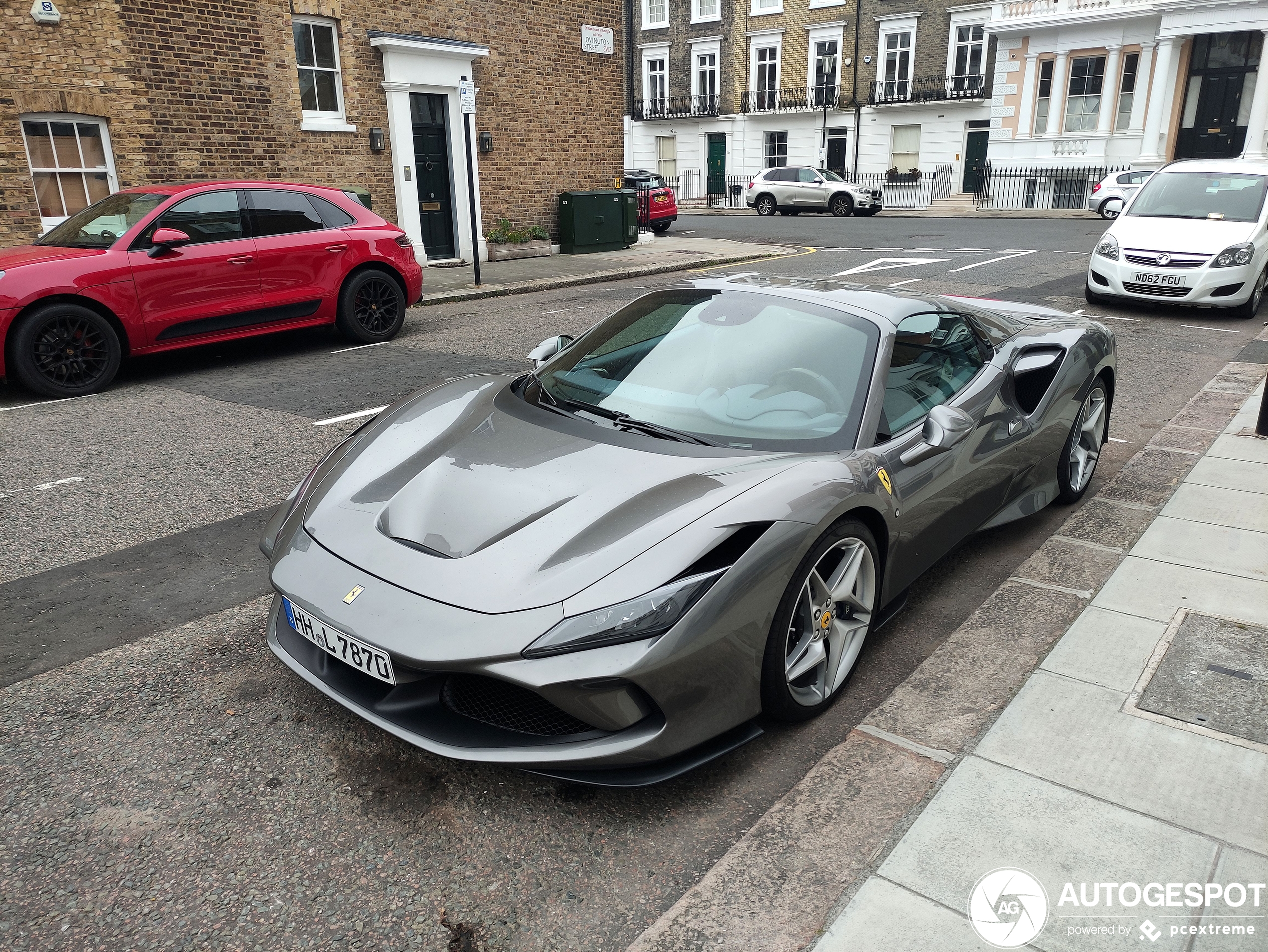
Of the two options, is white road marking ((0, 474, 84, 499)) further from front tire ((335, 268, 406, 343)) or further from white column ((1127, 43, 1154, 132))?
white column ((1127, 43, 1154, 132))

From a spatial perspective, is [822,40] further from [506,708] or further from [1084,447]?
[506,708]

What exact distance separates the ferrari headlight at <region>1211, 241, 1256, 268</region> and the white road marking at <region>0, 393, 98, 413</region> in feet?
36.4

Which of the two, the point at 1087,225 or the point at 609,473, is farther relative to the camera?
the point at 1087,225

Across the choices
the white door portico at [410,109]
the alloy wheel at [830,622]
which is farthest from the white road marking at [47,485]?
the white door portico at [410,109]

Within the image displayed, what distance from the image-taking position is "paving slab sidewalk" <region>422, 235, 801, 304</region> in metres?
13.7

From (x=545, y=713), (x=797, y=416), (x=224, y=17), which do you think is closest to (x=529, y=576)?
(x=545, y=713)

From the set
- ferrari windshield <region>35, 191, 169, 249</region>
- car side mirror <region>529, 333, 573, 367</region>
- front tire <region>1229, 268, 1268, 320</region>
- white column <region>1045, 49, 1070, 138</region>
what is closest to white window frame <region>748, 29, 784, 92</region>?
white column <region>1045, 49, 1070, 138</region>

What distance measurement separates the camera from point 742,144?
43188 mm

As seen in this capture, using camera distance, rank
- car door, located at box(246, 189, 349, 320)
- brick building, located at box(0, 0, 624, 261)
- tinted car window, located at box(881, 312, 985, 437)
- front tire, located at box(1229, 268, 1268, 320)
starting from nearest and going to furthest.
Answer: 1. tinted car window, located at box(881, 312, 985, 437)
2. car door, located at box(246, 189, 349, 320)
3. front tire, located at box(1229, 268, 1268, 320)
4. brick building, located at box(0, 0, 624, 261)

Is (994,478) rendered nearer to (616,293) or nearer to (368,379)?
(368,379)

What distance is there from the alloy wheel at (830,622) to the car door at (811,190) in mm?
29368

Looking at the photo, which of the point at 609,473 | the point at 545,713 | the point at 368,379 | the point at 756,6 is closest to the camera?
the point at 545,713

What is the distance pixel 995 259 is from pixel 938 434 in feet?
46.9

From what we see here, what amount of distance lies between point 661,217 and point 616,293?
38.7ft
